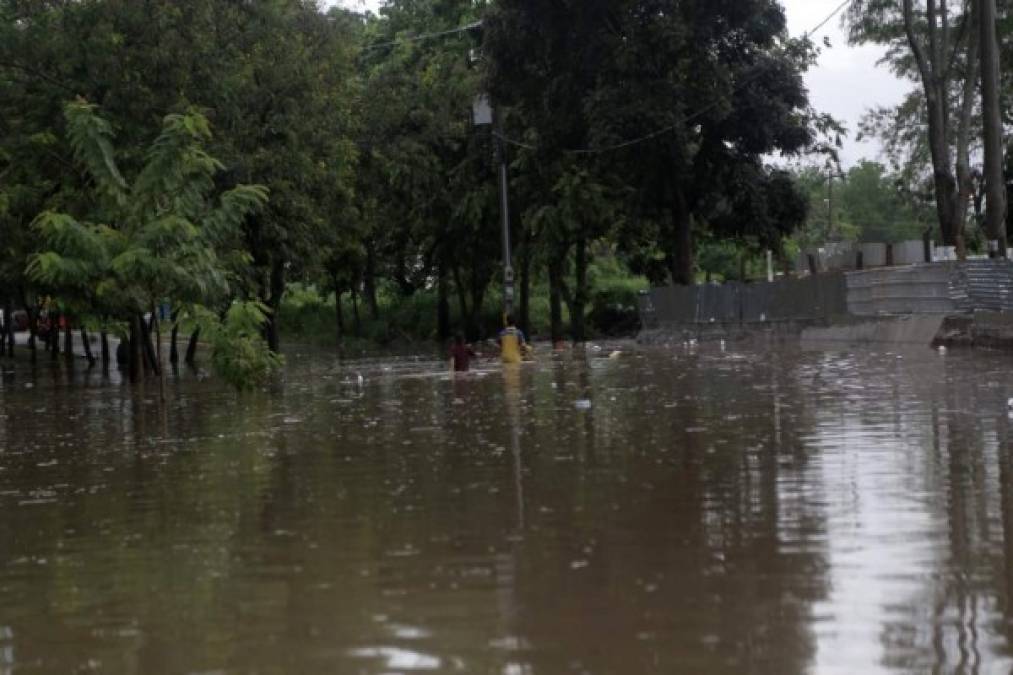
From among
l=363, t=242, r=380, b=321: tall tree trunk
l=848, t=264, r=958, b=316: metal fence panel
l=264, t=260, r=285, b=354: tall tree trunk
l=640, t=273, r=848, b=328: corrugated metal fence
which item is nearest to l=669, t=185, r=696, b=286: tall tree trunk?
l=640, t=273, r=848, b=328: corrugated metal fence

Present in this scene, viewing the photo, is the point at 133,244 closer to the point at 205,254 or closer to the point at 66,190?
the point at 205,254

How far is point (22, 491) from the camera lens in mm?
13031

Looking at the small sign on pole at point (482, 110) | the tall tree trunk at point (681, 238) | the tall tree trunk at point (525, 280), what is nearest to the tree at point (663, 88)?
the tall tree trunk at point (681, 238)

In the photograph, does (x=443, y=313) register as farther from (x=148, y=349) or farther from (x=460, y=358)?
(x=460, y=358)

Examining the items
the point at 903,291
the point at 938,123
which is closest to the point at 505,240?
the point at 938,123

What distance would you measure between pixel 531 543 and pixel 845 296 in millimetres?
33980

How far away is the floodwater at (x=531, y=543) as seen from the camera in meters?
6.48

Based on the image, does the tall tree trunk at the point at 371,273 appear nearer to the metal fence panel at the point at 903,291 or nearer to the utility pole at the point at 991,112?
the metal fence panel at the point at 903,291

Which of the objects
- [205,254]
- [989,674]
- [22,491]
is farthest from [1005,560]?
[205,254]

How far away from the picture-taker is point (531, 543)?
29.5 ft

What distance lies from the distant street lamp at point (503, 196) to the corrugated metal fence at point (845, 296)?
22.3ft

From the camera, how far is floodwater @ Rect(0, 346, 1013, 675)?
6477mm

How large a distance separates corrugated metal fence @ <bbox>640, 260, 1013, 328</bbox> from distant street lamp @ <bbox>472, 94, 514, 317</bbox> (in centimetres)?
681

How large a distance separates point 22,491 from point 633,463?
17.9 feet
